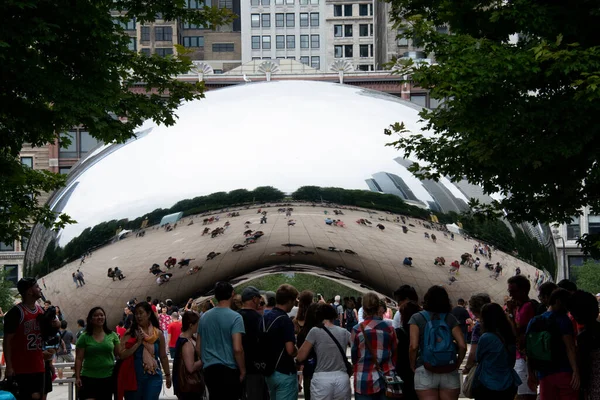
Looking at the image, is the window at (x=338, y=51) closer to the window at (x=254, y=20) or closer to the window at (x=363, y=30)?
the window at (x=363, y=30)

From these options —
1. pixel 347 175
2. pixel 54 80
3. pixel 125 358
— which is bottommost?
pixel 125 358

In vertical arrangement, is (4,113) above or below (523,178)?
A: above

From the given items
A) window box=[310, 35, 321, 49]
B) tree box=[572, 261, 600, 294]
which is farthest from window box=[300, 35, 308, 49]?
tree box=[572, 261, 600, 294]

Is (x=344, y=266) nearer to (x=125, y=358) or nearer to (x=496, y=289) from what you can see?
(x=496, y=289)

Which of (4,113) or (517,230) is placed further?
(517,230)

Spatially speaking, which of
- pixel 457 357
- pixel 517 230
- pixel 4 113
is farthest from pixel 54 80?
pixel 517 230

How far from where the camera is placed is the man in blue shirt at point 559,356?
9219 millimetres

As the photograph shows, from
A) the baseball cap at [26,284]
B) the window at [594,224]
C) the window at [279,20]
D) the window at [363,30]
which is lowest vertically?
the window at [594,224]

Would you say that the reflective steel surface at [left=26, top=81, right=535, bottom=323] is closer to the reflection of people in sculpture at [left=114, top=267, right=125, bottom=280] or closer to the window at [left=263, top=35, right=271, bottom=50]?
the reflection of people in sculpture at [left=114, top=267, right=125, bottom=280]

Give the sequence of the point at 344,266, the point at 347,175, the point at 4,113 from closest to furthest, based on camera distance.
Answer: the point at 4,113 < the point at 347,175 < the point at 344,266

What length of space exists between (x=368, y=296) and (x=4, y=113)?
4.30 meters

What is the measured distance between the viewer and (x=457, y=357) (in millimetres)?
9055

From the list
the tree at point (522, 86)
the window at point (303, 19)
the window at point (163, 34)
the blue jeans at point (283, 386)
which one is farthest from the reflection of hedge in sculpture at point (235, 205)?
the window at point (163, 34)

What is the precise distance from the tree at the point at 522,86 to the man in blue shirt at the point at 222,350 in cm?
314
